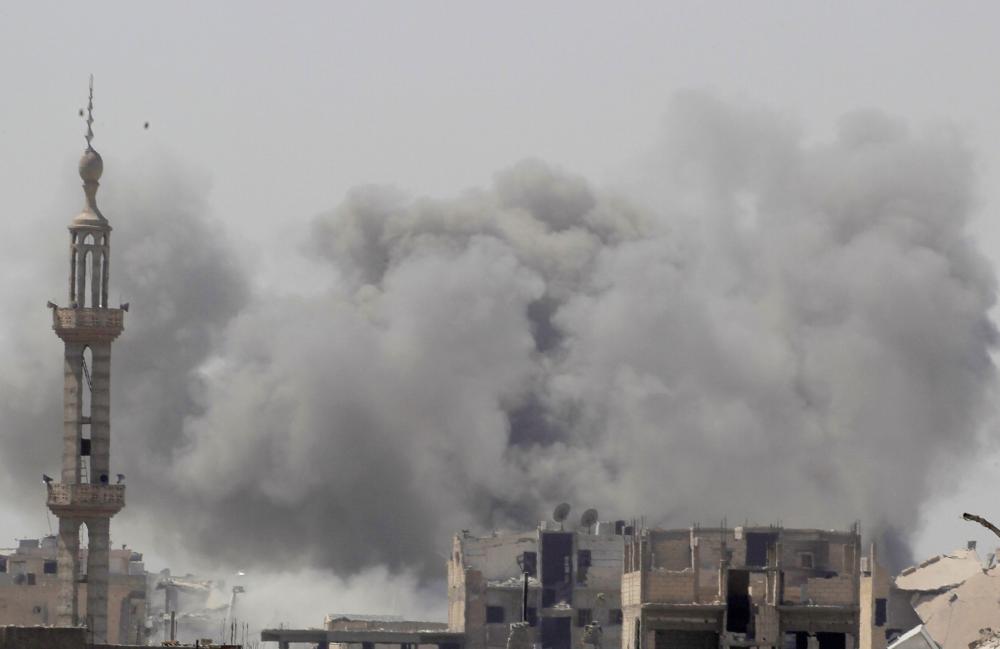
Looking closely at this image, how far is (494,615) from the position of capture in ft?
331

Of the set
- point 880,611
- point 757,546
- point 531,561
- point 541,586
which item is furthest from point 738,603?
point 531,561

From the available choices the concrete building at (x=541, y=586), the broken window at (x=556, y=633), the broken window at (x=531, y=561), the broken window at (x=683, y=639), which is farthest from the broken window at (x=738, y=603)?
the broken window at (x=531, y=561)

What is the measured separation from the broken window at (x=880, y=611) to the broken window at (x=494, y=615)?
13.9 metres

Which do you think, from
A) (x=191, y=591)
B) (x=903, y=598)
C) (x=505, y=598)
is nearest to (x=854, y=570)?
(x=903, y=598)

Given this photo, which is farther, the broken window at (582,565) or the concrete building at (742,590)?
the broken window at (582,565)

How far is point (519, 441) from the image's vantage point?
14400 centimetres

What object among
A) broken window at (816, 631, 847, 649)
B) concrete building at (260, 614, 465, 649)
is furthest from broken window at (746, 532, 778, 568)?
broken window at (816, 631, 847, 649)

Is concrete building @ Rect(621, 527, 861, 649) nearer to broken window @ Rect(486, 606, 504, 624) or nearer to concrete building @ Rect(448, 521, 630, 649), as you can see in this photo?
concrete building @ Rect(448, 521, 630, 649)

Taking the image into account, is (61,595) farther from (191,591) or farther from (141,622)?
(191,591)

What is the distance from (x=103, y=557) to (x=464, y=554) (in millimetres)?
25743

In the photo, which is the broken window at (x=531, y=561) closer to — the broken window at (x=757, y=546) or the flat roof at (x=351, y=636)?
the flat roof at (x=351, y=636)

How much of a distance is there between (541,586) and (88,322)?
2646 centimetres

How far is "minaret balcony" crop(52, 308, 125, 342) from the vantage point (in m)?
79.8

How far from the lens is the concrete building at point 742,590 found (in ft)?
178
